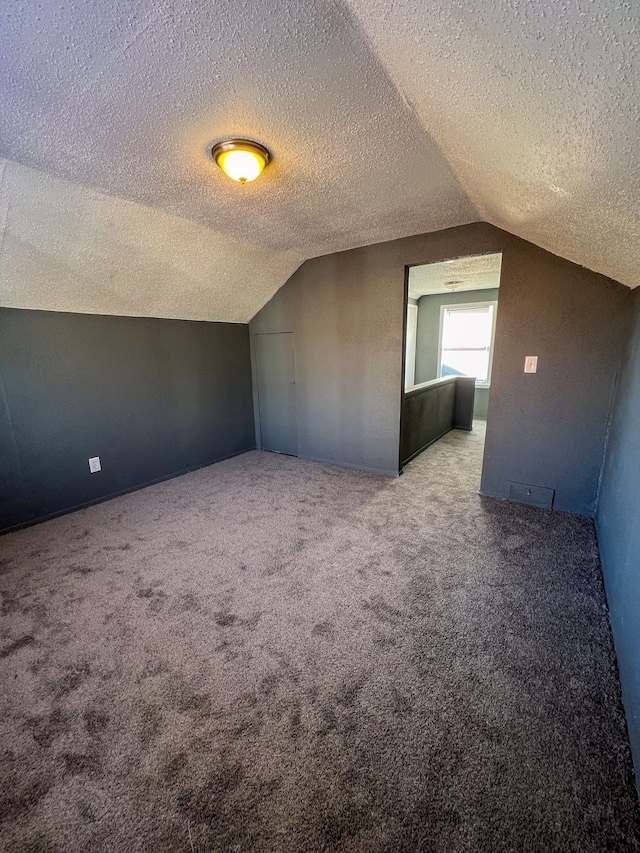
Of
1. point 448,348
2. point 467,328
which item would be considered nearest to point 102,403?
point 448,348

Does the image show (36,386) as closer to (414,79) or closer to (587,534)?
(414,79)

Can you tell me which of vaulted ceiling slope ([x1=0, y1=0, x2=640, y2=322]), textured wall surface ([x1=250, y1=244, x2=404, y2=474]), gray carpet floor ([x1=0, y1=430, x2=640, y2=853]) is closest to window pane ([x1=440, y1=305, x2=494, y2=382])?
textured wall surface ([x1=250, y1=244, x2=404, y2=474])

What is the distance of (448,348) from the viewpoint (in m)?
6.83

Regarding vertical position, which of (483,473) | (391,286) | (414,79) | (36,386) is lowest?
(483,473)

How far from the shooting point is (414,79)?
117 cm

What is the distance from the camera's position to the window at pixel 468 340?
6242 mm

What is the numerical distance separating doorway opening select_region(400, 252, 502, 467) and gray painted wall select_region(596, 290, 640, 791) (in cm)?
175

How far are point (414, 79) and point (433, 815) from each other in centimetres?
233

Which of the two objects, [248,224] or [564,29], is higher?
[248,224]

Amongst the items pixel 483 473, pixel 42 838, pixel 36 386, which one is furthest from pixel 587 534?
pixel 36 386

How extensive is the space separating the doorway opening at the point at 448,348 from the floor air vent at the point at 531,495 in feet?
3.69

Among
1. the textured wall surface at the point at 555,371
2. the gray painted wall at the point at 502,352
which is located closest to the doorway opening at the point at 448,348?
the gray painted wall at the point at 502,352

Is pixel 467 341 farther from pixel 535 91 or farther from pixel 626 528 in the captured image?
pixel 535 91

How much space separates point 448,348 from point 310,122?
5.92 m
